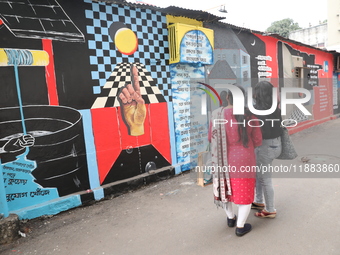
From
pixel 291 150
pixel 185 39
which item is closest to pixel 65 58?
pixel 185 39

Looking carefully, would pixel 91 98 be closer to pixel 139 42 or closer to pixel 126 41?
pixel 126 41

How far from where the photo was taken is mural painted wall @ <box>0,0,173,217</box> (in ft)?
11.4

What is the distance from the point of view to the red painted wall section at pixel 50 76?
3.70 metres

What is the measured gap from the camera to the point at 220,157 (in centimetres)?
302

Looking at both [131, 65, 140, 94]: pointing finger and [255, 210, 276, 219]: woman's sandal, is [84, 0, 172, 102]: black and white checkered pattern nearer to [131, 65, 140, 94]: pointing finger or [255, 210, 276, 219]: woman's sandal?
[131, 65, 140, 94]: pointing finger

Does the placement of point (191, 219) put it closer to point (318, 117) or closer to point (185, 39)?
point (185, 39)

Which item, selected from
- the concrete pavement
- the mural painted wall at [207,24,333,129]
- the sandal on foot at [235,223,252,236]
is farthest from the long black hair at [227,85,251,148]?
the mural painted wall at [207,24,333,129]

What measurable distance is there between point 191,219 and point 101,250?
1187mm

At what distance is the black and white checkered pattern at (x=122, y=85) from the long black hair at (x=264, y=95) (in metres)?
2.21

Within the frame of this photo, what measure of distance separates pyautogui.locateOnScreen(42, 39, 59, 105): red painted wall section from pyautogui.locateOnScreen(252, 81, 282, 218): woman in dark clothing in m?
2.70

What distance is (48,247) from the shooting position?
303 centimetres

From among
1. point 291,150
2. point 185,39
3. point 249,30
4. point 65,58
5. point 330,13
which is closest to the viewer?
point 291,150

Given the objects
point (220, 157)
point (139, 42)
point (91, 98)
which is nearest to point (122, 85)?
point (91, 98)

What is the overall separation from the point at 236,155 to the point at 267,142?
0.56m
